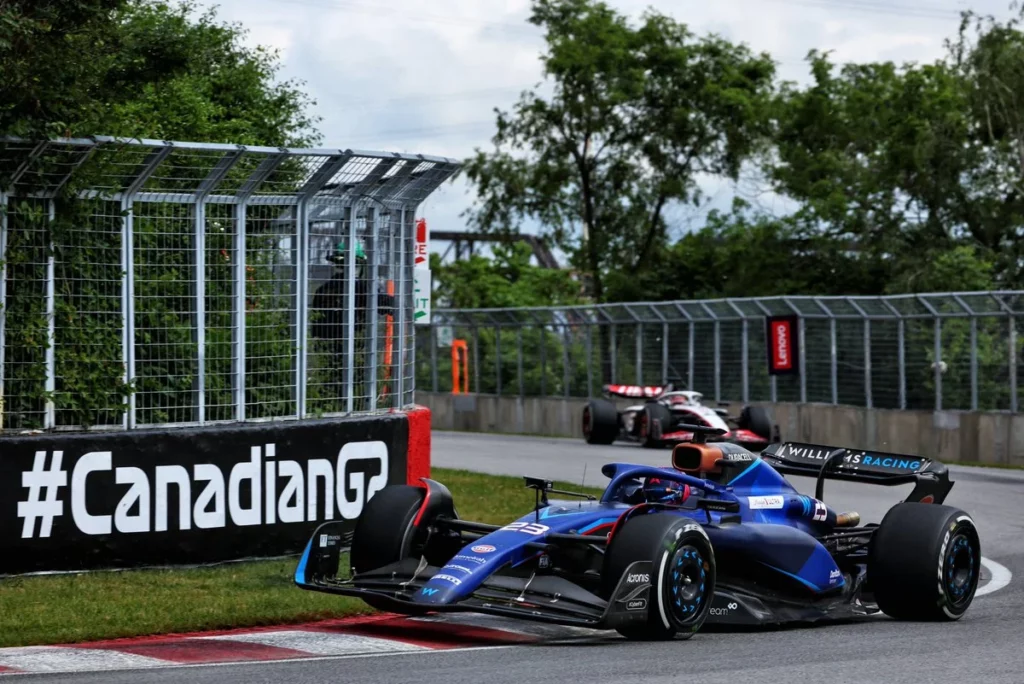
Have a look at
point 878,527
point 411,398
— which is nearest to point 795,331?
point 411,398

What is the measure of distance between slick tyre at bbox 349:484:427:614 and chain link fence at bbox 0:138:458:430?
239 cm

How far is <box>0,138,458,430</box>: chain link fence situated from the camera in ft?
34.0

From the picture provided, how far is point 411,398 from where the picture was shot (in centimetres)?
Answer: 1309

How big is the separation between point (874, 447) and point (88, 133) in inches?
640

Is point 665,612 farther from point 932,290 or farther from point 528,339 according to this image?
point 932,290

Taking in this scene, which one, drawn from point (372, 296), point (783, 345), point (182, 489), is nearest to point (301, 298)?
point (372, 296)

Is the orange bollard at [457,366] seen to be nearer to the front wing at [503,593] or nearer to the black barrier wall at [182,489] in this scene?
the black barrier wall at [182,489]

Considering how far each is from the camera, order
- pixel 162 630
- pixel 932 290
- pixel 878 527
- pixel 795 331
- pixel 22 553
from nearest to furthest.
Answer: pixel 162 630 < pixel 878 527 < pixel 22 553 < pixel 795 331 < pixel 932 290

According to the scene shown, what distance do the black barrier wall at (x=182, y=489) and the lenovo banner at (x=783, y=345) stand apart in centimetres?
1541

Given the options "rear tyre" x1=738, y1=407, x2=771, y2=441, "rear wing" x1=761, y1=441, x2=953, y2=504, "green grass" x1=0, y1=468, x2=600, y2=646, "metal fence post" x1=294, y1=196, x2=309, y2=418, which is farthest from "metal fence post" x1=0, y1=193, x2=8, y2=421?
"rear tyre" x1=738, y1=407, x2=771, y2=441

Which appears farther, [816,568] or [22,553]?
[22,553]

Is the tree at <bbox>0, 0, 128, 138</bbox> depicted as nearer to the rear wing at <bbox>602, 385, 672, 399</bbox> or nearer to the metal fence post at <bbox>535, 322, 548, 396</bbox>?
the rear wing at <bbox>602, 385, 672, 399</bbox>

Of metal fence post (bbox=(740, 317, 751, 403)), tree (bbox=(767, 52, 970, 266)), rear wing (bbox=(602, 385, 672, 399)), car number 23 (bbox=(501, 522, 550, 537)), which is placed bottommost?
car number 23 (bbox=(501, 522, 550, 537))

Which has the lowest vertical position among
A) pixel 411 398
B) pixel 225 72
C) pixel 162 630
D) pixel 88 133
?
pixel 162 630
